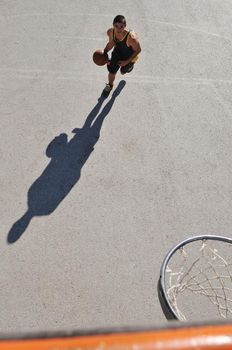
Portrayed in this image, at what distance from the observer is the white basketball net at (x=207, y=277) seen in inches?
230

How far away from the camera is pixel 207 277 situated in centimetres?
611

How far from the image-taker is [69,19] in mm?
9773

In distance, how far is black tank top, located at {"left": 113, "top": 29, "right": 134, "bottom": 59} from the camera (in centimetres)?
754

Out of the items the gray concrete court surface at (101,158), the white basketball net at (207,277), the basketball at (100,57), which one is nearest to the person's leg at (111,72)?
the basketball at (100,57)

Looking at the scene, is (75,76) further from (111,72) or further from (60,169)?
(60,169)

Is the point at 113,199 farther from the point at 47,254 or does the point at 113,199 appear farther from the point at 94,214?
the point at 47,254

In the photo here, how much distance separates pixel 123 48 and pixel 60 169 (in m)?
2.39

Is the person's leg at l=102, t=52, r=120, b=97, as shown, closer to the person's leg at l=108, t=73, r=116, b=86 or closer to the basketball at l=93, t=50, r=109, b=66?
the person's leg at l=108, t=73, r=116, b=86

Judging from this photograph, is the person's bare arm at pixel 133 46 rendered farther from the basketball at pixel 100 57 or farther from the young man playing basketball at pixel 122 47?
the basketball at pixel 100 57

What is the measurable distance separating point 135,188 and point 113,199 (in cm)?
42

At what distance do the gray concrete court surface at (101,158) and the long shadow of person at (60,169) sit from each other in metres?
0.02

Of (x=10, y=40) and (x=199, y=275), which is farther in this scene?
(x=10, y=40)

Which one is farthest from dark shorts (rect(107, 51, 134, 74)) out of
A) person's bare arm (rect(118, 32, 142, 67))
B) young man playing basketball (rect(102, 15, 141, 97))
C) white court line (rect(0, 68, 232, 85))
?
white court line (rect(0, 68, 232, 85))

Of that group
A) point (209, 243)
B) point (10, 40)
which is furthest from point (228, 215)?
point (10, 40)
